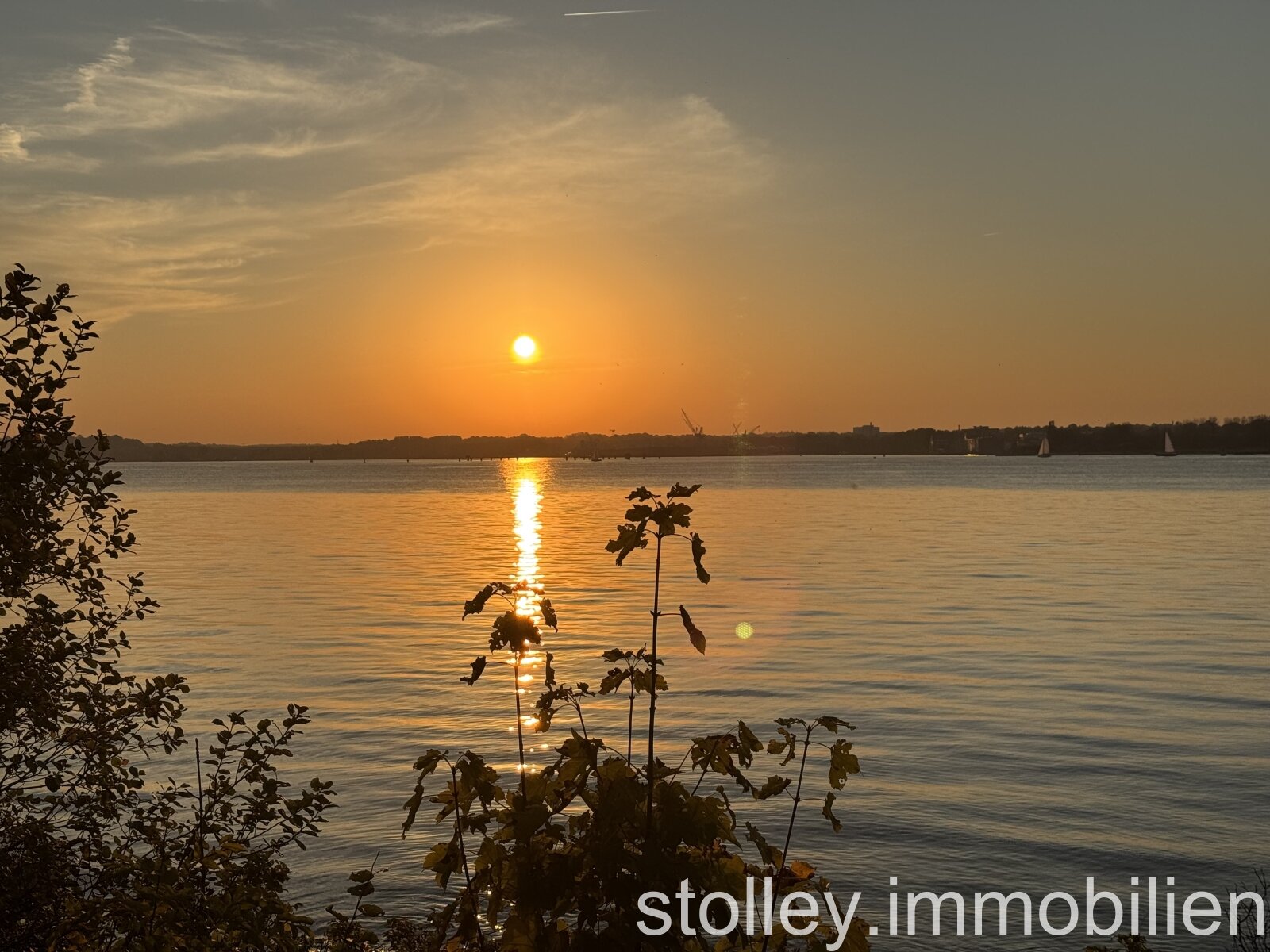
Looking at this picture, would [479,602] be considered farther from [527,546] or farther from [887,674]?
[527,546]

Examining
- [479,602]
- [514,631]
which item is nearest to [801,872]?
[514,631]

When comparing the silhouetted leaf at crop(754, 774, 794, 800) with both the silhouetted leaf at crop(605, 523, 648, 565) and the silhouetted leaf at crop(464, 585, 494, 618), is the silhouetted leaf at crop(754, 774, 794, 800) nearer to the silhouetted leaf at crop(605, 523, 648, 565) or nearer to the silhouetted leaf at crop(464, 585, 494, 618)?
the silhouetted leaf at crop(605, 523, 648, 565)

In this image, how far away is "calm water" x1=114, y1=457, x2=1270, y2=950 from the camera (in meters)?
16.8

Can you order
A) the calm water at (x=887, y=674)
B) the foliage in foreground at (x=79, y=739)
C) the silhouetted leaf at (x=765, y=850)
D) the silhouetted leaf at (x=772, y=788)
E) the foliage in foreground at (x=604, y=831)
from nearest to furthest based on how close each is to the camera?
1. the foliage in foreground at (x=604, y=831)
2. the silhouetted leaf at (x=765, y=850)
3. the silhouetted leaf at (x=772, y=788)
4. the foliage in foreground at (x=79, y=739)
5. the calm water at (x=887, y=674)

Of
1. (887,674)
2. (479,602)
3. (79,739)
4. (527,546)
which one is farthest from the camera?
(527,546)

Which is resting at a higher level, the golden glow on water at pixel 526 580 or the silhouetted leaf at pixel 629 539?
the silhouetted leaf at pixel 629 539

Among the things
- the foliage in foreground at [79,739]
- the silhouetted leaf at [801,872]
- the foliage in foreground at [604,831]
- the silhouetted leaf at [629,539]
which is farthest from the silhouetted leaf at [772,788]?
the foliage in foreground at [79,739]

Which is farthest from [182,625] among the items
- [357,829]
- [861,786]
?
[861,786]

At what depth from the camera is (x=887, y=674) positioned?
30172 millimetres

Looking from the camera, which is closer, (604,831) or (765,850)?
(604,831)

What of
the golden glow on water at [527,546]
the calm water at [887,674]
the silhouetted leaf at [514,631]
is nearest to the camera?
the silhouetted leaf at [514,631]

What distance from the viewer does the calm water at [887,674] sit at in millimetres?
16781

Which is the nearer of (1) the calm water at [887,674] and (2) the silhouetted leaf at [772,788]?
(2) the silhouetted leaf at [772,788]

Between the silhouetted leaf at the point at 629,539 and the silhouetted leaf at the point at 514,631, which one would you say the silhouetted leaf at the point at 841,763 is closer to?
the silhouetted leaf at the point at 629,539
